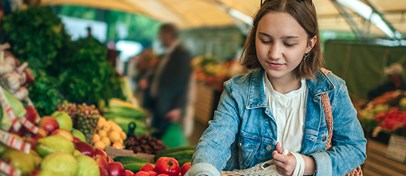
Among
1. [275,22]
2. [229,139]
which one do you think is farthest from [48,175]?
[275,22]

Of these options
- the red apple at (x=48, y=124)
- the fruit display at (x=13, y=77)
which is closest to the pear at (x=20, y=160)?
the red apple at (x=48, y=124)

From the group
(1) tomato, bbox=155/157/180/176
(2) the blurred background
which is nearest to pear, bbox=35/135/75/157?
(1) tomato, bbox=155/157/180/176

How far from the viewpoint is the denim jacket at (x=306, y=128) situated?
179 centimetres

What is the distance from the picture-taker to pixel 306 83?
1.89m

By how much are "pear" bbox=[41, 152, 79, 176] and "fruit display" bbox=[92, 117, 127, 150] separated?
4.79 feet

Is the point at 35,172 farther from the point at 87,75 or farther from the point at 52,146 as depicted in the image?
the point at 87,75

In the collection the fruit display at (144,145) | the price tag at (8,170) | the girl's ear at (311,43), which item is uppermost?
the girl's ear at (311,43)

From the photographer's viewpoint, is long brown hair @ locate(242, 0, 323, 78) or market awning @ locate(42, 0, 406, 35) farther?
market awning @ locate(42, 0, 406, 35)

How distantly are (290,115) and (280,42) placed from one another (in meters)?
0.32

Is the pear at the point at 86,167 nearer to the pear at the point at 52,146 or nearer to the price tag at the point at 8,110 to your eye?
the pear at the point at 52,146

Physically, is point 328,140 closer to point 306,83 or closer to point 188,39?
point 306,83

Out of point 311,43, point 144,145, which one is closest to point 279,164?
point 311,43

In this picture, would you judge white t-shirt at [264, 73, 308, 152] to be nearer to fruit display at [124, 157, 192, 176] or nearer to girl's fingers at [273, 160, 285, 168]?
girl's fingers at [273, 160, 285, 168]

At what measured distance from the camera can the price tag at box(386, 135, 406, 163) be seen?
427 centimetres
